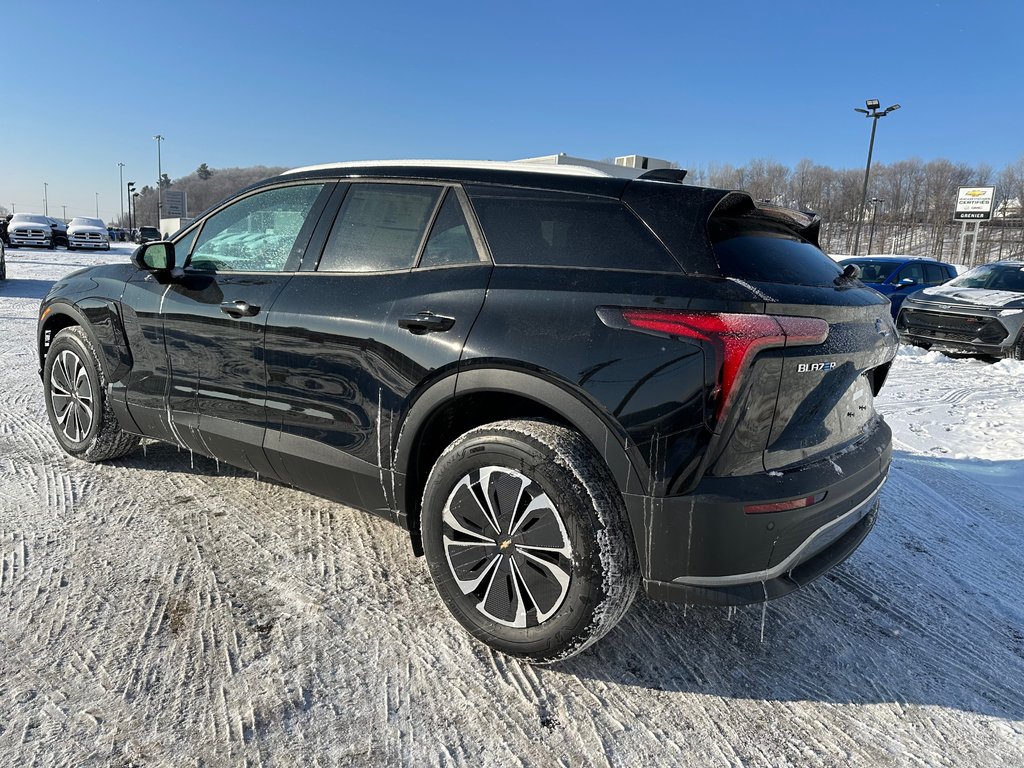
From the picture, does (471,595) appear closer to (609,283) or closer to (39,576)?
(609,283)

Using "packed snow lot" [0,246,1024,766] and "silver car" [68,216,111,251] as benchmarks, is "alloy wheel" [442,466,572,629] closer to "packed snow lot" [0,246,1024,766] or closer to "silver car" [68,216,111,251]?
"packed snow lot" [0,246,1024,766]

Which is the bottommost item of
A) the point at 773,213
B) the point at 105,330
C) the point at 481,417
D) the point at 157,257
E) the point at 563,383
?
the point at 481,417

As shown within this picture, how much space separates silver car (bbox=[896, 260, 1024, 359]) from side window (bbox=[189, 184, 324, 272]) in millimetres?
9703

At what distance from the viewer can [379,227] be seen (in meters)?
2.92

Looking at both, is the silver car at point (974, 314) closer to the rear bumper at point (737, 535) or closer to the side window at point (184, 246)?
the rear bumper at point (737, 535)

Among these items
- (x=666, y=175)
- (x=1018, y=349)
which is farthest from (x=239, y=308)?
(x=1018, y=349)

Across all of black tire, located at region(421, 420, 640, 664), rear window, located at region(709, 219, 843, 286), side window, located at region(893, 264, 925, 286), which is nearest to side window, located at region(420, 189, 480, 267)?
black tire, located at region(421, 420, 640, 664)

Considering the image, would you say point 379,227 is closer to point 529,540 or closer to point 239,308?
point 239,308

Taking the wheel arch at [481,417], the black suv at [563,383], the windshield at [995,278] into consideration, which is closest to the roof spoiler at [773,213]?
the black suv at [563,383]

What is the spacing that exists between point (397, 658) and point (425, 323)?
1.21 meters

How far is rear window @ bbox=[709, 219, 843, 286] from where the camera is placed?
2219 millimetres

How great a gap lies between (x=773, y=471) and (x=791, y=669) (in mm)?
862

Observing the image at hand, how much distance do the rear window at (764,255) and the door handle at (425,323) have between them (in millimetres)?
979

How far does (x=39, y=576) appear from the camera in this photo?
Answer: 2.82 m
